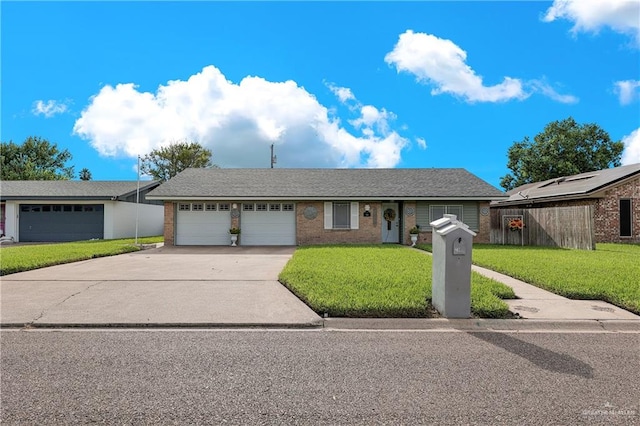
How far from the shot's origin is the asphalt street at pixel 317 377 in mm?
2775

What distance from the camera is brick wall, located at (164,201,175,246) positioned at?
1800cm

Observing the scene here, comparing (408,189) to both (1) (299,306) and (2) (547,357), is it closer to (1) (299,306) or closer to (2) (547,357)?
(1) (299,306)

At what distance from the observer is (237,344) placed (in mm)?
4277

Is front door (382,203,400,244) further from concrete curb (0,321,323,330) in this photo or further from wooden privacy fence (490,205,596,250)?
concrete curb (0,321,323,330)

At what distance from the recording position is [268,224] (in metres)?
18.3

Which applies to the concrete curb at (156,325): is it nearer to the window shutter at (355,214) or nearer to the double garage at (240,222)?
the double garage at (240,222)

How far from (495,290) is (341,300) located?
9.68ft

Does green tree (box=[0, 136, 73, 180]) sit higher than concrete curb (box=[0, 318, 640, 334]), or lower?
higher

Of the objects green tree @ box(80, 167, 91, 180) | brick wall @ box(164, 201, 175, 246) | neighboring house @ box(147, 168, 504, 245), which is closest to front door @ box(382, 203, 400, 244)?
neighboring house @ box(147, 168, 504, 245)

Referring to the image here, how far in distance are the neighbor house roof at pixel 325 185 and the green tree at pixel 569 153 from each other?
2375cm

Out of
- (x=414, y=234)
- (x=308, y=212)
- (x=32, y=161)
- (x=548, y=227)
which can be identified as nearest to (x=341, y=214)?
(x=308, y=212)

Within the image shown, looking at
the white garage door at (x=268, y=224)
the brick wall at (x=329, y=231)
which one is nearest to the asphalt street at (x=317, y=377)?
the brick wall at (x=329, y=231)

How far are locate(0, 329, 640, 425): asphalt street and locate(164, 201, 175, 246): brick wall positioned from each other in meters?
13.7

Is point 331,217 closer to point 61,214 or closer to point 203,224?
point 203,224
